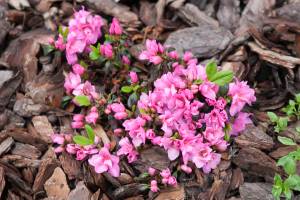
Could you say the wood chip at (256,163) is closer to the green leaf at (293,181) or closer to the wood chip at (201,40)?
the green leaf at (293,181)

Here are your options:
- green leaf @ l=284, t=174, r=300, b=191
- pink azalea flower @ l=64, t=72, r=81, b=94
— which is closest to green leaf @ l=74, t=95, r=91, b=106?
pink azalea flower @ l=64, t=72, r=81, b=94

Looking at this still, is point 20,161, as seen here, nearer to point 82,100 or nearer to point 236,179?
point 82,100

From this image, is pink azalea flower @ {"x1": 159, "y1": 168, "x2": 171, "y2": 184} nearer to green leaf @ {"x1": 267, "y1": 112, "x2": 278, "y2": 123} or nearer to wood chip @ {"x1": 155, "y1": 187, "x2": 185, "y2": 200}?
wood chip @ {"x1": 155, "y1": 187, "x2": 185, "y2": 200}

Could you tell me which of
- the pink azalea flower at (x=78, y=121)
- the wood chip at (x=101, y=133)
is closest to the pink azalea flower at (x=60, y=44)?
the pink azalea flower at (x=78, y=121)

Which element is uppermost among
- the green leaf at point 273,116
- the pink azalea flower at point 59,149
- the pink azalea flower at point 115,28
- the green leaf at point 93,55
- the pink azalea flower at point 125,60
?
the pink azalea flower at point 115,28

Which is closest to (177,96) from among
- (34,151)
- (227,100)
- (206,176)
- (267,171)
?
(227,100)

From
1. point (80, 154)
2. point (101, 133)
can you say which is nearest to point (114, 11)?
point (101, 133)

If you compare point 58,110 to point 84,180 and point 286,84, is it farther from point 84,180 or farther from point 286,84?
point 286,84
